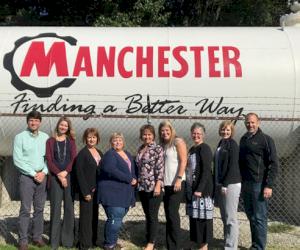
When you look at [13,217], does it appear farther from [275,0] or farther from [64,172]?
[275,0]

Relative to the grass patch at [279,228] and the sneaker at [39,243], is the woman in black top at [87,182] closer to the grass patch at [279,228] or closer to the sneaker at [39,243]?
the sneaker at [39,243]

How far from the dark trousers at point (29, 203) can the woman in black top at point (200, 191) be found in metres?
1.69

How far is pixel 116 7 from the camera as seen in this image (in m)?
13.6

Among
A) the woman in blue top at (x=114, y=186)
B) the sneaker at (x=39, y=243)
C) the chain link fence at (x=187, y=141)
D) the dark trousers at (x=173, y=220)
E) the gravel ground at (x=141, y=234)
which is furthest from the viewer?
the chain link fence at (x=187, y=141)

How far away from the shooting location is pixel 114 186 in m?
5.29

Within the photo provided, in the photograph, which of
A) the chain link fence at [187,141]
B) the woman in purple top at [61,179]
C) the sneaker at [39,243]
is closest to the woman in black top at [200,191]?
the chain link fence at [187,141]

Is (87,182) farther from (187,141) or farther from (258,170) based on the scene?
(187,141)

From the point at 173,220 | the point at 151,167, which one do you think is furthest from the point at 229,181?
the point at 151,167

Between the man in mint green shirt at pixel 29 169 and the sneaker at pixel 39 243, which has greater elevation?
the man in mint green shirt at pixel 29 169

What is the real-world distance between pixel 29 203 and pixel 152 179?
1427 mm

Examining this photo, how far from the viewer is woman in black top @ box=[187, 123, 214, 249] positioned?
5246 mm

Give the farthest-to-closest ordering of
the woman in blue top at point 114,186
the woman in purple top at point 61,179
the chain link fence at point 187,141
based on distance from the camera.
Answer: the chain link fence at point 187,141 < the woman in purple top at point 61,179 < the woman in blue top at point 114,186

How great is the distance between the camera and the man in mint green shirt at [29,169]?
5426 mm

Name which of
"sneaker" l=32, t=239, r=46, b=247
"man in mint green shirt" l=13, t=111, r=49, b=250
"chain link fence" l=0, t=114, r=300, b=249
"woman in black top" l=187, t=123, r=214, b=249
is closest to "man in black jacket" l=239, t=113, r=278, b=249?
"woman in black top" l=187, t=123, r=214, b=249
